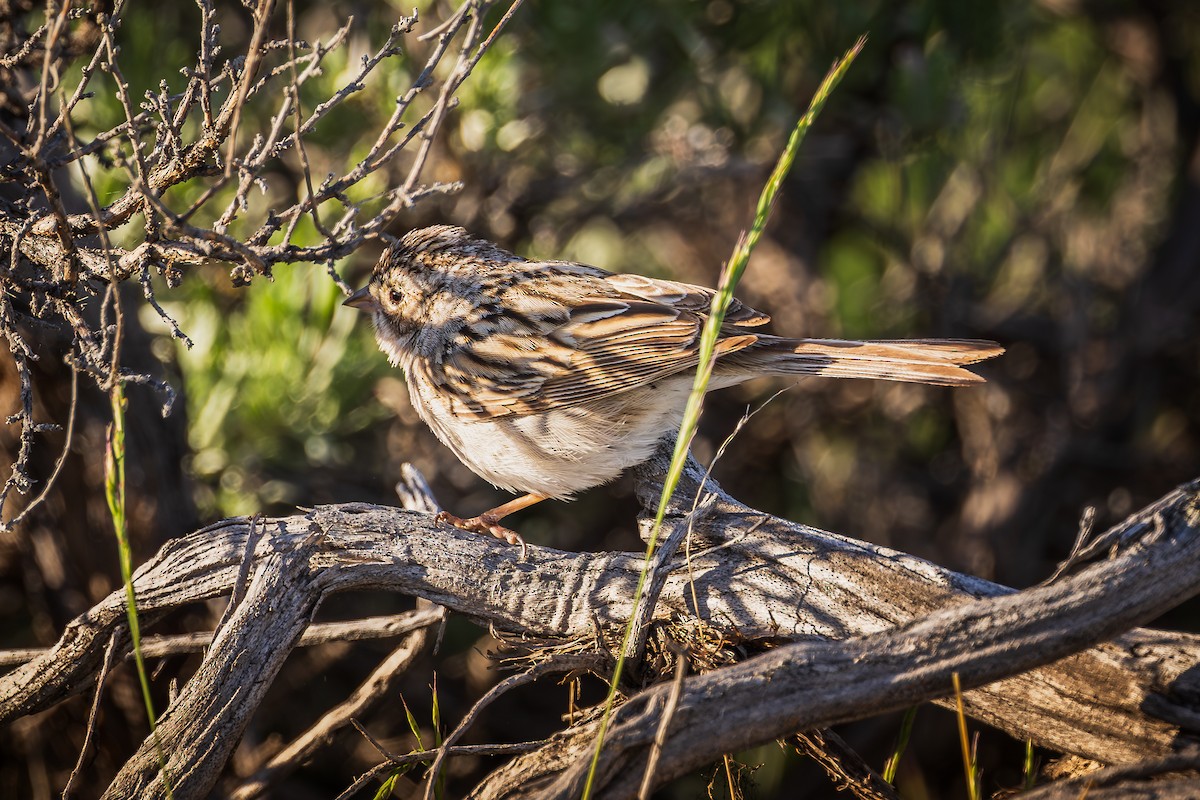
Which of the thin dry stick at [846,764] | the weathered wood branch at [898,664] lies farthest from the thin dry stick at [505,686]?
the thin dry stick at [846,764]

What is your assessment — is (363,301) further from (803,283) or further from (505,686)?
(803,283)

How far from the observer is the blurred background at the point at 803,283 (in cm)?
476

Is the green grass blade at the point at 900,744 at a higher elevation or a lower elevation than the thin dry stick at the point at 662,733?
lower

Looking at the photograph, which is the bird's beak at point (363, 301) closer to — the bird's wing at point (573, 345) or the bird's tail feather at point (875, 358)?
the bird's wing at point (573, 345)

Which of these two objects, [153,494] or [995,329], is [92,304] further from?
[995,329]

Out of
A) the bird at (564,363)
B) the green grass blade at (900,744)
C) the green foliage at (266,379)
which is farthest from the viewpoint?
the green foliage at (266,379)

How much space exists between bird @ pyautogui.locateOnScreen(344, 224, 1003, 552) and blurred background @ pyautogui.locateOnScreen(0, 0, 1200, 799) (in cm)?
88

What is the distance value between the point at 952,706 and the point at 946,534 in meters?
3.40

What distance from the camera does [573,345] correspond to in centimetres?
396

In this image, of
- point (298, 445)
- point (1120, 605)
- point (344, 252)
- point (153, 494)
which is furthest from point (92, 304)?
point (1120, 605)

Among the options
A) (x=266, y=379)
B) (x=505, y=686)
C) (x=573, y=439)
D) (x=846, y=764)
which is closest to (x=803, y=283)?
(x=573, y=439)

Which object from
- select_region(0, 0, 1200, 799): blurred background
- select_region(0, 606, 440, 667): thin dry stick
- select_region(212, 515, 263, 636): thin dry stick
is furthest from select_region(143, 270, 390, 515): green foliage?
select_region(212, 515, 263, 636): thin dry stick

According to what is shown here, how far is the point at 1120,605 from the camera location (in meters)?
2.56

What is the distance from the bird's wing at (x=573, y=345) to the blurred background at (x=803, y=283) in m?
1.01
